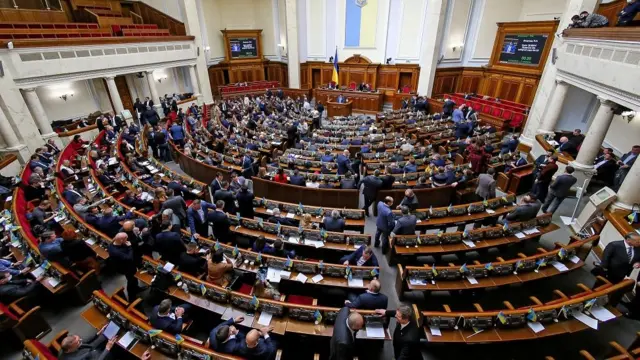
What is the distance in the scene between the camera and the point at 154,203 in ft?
22.6

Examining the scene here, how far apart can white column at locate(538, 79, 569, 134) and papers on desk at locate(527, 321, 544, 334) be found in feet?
31.2

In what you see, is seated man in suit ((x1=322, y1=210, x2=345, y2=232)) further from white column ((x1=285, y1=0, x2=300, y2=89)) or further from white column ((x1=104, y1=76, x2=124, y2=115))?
white column ((x1=285, y1=0, x2=300, y2=89))

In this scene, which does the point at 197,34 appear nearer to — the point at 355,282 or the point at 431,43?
the point at 431,43

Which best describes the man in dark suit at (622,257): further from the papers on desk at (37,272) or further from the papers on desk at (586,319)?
the papers on desk at (37,272)

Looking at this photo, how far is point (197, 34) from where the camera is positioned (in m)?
18.2

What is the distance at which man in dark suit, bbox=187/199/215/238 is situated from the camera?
603cm

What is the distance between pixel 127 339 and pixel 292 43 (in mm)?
20802

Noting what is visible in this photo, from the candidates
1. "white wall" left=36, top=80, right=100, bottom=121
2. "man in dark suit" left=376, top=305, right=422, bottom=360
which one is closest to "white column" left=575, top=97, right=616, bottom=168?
"man in dark suit" left=376, top=305, right=422, bottom=360

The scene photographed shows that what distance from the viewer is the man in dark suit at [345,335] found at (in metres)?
3.32

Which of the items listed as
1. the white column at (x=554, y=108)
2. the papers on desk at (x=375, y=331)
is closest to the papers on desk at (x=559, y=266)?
the papers on desk at (x=375, y=331)

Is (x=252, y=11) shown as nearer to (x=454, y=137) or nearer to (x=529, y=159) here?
(x=454, y=137)

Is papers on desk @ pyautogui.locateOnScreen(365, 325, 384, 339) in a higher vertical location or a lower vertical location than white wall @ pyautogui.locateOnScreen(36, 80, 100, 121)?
lower

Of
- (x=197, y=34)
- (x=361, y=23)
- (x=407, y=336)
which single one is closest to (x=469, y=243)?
(x=407, y=336)

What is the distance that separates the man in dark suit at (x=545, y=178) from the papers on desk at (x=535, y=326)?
4663 millimetres
